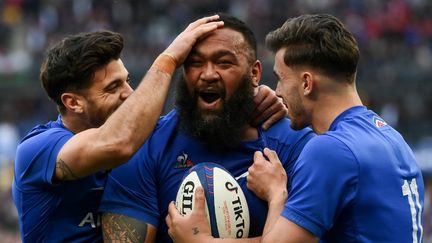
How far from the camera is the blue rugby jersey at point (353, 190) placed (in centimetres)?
477

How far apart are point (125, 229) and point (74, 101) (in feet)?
2.72

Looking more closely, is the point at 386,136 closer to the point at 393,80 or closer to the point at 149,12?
the point at 393,80

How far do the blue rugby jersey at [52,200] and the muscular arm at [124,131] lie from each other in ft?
0.43

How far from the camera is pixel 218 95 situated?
18.4 ft

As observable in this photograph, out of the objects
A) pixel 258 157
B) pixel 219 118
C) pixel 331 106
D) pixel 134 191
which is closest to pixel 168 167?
pixel 134 191

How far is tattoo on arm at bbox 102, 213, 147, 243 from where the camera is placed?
5.38m

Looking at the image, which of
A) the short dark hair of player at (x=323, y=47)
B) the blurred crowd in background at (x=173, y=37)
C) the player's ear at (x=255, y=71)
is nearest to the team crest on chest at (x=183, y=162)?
the player's ear at (x=255, y=71)

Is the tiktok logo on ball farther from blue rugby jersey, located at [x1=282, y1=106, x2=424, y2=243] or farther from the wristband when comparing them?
the wristband

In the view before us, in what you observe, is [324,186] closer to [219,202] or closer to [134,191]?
[219,202]

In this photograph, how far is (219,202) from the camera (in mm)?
5230

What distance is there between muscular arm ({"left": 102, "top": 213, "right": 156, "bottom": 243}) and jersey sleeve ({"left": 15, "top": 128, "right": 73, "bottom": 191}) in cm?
40

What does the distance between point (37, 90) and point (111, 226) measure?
14.8 meters

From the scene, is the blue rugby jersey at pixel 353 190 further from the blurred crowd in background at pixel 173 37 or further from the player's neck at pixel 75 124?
the blurred crowd in background at pixel 173 37

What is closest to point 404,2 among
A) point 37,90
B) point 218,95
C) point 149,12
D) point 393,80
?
point 393,80
